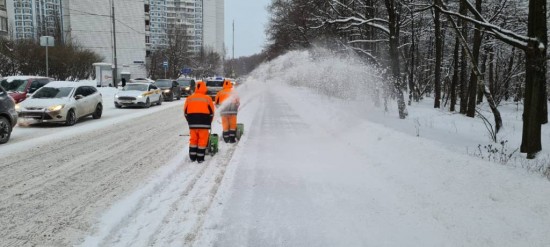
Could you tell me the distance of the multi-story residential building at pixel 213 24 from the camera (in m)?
131

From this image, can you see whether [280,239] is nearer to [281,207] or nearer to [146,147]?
[281,207]

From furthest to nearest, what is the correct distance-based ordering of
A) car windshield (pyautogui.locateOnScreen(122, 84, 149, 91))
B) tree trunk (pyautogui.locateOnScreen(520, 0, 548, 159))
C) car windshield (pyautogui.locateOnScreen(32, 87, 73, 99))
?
car windshield (pyautogui.locateOnScreen(122, 84, 149, 91)) < car windshield (pyautogui.locateOnScreen(32, 87, 73, 99)) < tree trunk (pyautogui.locateOnScreen(520, 0, 548, 159))

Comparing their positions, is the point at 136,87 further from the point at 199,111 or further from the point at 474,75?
the point at 474,75

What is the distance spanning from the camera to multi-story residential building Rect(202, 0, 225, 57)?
13100cm

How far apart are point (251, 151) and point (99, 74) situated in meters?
35.4

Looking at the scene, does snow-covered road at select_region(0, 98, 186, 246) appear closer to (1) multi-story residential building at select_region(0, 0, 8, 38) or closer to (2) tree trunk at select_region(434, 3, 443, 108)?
(2) tree trunk at select_region(434, 3, 443, 108)

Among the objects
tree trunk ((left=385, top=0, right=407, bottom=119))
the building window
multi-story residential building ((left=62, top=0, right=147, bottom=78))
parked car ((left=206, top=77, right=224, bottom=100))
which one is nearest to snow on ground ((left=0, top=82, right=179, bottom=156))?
parked car ((left=206, top=77, right=224, bottom=100))

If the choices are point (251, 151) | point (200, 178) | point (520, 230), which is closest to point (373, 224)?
point (520, 230)

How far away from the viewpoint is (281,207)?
18.2 feet

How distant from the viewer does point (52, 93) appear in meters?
15.1

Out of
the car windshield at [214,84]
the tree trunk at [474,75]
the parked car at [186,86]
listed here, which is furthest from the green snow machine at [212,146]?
the parked car at [186,86]

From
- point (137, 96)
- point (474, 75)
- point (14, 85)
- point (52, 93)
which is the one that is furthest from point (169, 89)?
point (474, 75)

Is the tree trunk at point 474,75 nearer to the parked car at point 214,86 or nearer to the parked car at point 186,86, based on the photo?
the parked car at point 214,86

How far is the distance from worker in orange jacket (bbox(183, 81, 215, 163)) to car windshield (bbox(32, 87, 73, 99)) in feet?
29.1
